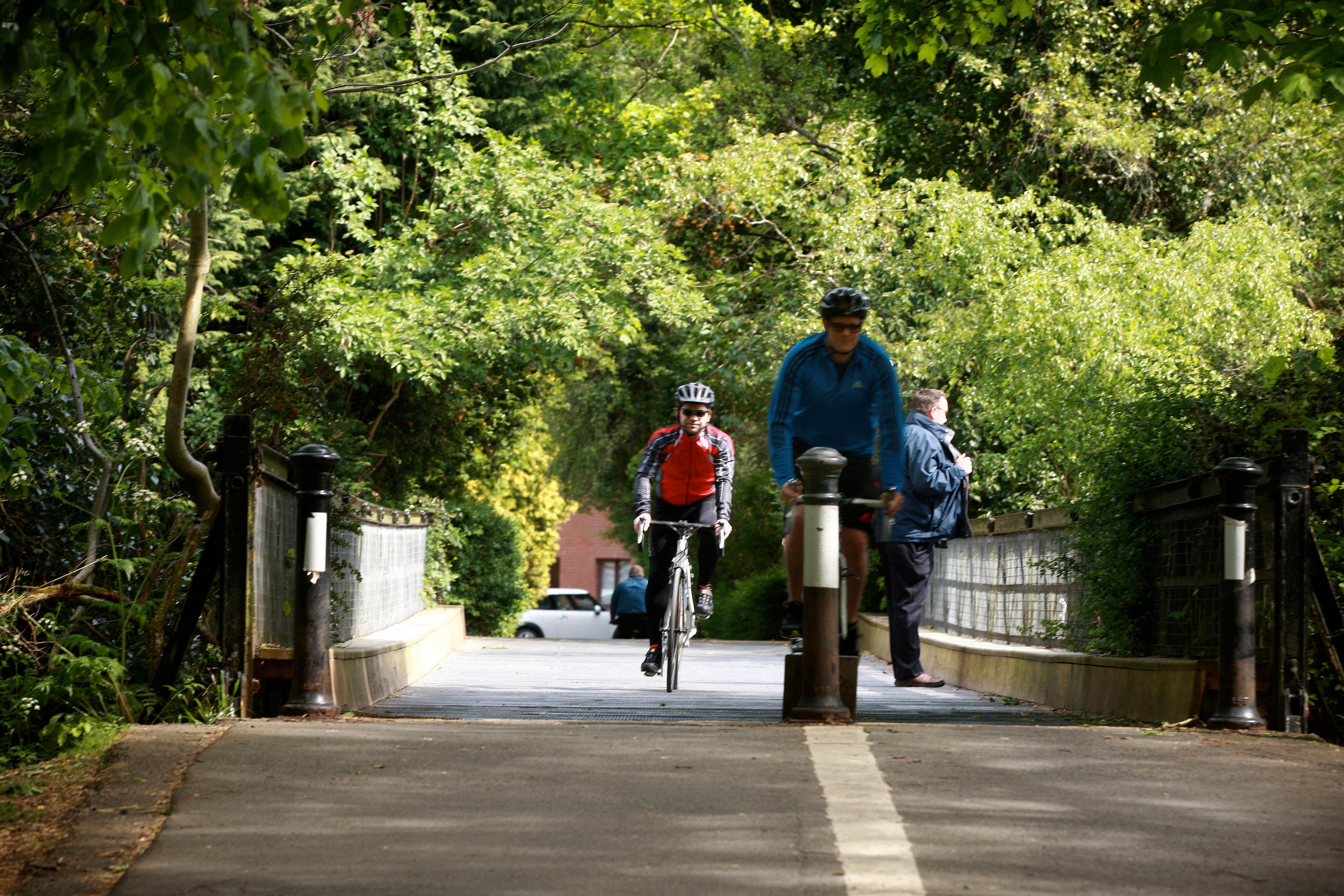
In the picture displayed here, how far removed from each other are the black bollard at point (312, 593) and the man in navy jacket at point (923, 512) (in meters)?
4.08

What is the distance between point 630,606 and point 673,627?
62.6 ft

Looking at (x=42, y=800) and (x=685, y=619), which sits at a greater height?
(x=685, y=619)

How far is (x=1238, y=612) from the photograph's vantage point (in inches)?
254

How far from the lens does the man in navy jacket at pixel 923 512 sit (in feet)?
31.9

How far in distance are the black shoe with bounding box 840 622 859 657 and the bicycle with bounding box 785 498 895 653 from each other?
0.07 ft

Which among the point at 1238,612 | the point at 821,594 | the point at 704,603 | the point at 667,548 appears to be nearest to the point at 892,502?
the point at 821,594

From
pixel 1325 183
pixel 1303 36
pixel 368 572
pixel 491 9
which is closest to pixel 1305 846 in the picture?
pixel 1303 36

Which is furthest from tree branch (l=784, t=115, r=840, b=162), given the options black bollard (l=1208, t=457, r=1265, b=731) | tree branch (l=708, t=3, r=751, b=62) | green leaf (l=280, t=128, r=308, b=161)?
green leaf (l=280, t=128, r=308, b=161)

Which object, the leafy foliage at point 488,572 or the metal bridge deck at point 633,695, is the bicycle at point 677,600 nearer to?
the metal bridge deck at point 633,695

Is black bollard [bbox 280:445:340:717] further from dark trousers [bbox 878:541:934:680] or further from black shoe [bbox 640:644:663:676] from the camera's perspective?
dark trousers [bbox 878:541:934:680]

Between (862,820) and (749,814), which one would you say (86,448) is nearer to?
(749,814)

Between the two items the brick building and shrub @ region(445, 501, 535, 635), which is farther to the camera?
the brick building

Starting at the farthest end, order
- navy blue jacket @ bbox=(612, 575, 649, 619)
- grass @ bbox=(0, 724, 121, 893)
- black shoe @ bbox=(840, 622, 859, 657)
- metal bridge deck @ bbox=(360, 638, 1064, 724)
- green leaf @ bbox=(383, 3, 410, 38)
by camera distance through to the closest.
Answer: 1. navy blue jacket @ bbox=(612, 575, 649, 619)
2. metal bridge deck @ bbox=(360, 638, 1064, 724)
3. black shoe @ bbox=(840, 622, 859, 657)
4. green leaf @ bbox=(383, 3, 410, 38)
5. grass @ bbox=(0, 724, 121, 893)

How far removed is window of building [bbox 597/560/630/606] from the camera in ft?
199
